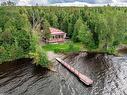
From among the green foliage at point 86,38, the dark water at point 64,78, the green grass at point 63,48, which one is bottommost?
the dark water at point 64,78

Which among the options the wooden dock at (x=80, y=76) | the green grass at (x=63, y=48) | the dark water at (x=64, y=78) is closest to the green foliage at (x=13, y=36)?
the dark water at (x=64, y=78)

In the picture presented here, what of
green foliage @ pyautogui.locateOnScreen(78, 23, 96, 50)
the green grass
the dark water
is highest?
green foliage @ pyautogui.locateOnScreen(78, 23, 96, 50)

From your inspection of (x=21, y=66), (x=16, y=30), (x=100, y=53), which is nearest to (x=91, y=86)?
(x=21, y=66)

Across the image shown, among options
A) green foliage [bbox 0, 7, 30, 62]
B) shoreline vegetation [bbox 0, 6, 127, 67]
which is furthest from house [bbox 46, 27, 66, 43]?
green foliage [bbox 0, 7, 30, 62]

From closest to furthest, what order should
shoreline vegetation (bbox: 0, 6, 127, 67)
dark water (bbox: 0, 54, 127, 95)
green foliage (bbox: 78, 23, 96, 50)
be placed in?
dark water (bbox: 0, 54, 127, 95), shoreline vegetation (bbox: 0, 6, 127, 67), green foliage (bbox: 78, 23, 96, 50)

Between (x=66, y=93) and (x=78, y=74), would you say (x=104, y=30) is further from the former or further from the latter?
(x=66, y=93)

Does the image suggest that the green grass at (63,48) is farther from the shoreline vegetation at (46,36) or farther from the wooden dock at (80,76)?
the wooden dock at (80,76)

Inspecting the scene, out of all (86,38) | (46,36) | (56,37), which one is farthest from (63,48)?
(56,37)

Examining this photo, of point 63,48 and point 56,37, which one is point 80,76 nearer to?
point 63,48

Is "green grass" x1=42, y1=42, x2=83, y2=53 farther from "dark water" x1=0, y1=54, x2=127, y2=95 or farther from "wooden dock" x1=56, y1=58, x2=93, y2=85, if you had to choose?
"wooden dock" x1=56, y1=58, x2=93, y2=85
